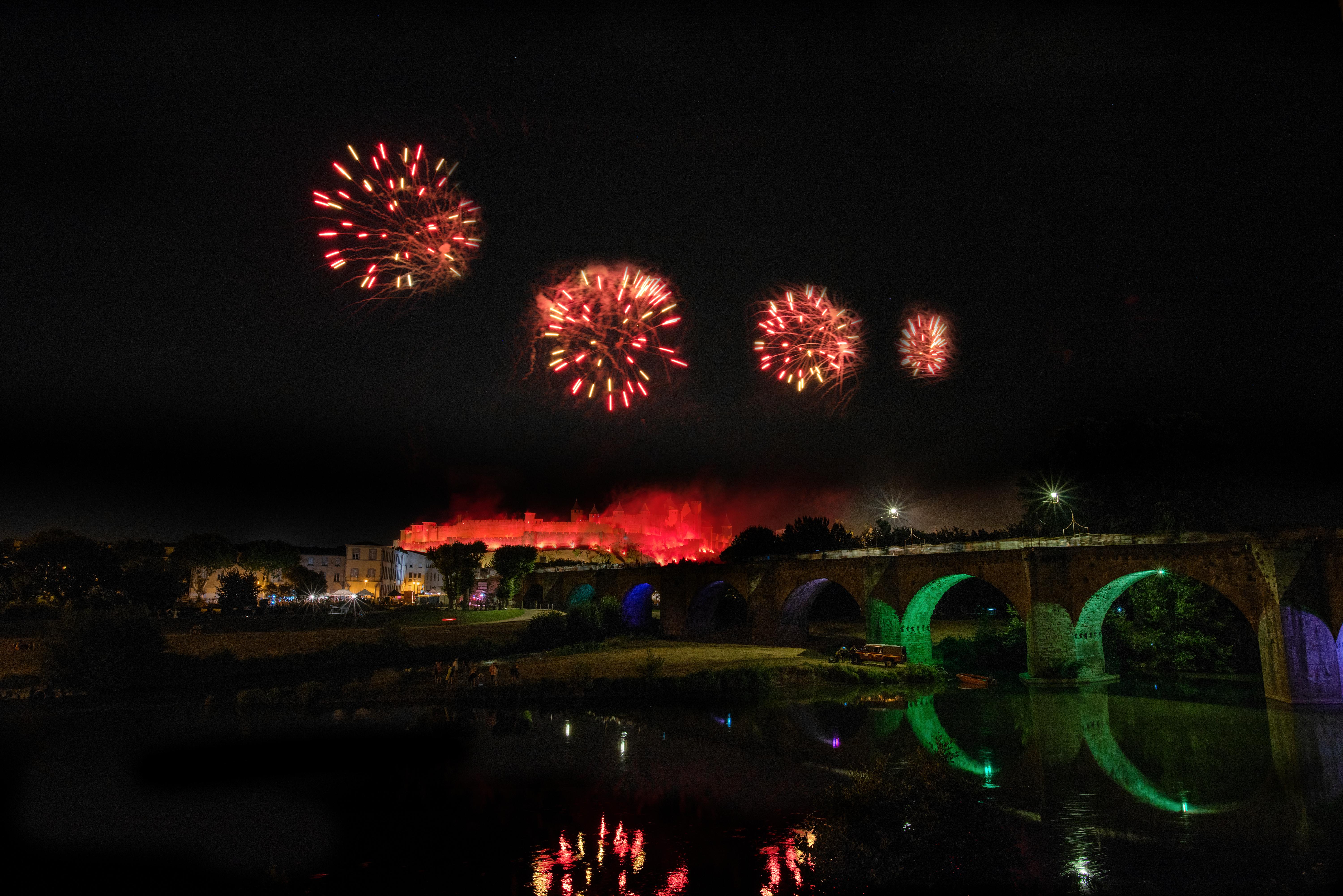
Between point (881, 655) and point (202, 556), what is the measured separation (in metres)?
72.2

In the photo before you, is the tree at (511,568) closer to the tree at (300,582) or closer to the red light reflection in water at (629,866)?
the tree at (300,582)

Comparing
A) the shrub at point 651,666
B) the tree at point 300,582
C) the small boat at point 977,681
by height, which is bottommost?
the small boat at point 977,681

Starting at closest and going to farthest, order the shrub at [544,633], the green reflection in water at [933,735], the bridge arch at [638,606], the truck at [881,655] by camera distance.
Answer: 1. the green reflection in water at [933,735]
2. the truck at [881,655]
3. the shrub at [544,633]
4. the bridge arch at [638,606]

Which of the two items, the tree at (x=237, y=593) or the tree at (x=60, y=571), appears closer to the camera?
the tree at (x=60, y=571)

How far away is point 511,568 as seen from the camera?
95.8 meters

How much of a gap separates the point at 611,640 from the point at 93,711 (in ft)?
110

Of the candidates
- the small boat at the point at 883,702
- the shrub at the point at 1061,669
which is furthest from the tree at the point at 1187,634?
the small boat at the point at 883,702

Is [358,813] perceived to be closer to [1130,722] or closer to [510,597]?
[1130,722]

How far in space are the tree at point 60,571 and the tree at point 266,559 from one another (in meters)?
24.1

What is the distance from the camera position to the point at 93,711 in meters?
33.8

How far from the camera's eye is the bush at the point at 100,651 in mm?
38438

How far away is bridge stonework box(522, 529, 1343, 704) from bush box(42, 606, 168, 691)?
1501 inches

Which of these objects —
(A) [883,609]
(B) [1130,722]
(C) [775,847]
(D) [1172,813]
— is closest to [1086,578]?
(B) [1130,722]

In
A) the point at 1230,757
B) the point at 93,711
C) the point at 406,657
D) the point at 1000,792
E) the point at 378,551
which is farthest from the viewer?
the point at 378,551
